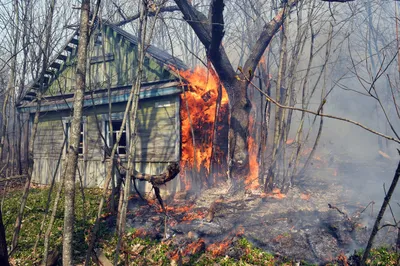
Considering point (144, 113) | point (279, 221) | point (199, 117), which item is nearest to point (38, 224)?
point (144, 113)

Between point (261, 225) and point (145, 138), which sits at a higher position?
point (145, 138)

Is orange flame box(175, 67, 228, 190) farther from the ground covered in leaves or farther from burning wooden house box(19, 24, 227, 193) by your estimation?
the ground covered in leaves

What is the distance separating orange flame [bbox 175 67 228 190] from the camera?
36.1 feet

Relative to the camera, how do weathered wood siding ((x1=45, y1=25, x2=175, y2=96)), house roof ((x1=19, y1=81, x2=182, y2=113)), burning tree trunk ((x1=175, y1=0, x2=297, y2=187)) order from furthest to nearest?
weathered wood siding ((x1=45, y1=25, x2=175, y2=96)) < house roof ((x1=19, y1=81, x2=182, y2=113)) < burning tree trunk ((x1=175, y1=0, x2=297, y2=187))

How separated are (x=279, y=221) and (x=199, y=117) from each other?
→ 17.1 ft

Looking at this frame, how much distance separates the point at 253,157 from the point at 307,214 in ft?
11.5

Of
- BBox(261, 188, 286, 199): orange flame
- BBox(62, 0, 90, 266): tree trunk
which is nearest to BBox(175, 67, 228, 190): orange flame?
BBox(261, 188, 286, 199): orange flame

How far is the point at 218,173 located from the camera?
36.2 ft

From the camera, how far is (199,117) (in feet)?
36.8

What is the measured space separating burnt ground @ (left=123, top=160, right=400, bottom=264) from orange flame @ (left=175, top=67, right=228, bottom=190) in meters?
1.40

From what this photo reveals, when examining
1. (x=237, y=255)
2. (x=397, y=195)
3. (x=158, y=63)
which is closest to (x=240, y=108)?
(x=158, y=63)

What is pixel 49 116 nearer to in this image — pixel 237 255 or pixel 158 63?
pixel 158 63

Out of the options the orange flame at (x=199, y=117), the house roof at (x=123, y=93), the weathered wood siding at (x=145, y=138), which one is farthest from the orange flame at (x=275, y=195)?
the house roof at (x=123, y=93)

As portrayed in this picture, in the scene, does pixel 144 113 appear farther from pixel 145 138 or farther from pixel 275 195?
pixel 275 195
